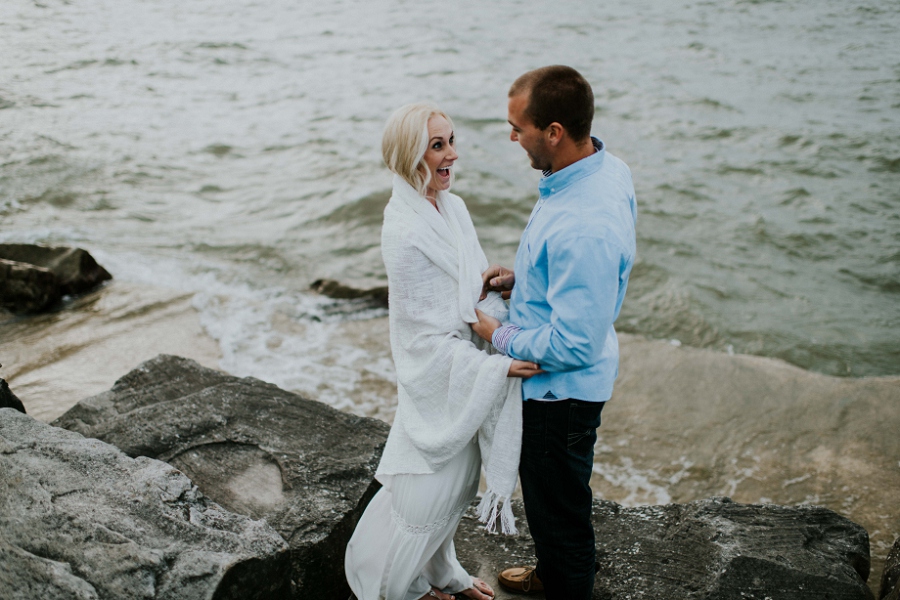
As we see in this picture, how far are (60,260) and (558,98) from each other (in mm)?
5986

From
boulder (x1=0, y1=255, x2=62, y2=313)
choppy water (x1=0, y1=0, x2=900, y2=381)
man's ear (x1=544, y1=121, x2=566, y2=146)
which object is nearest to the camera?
man's ear (x1=544, y1=121, x2=566, y2=146)

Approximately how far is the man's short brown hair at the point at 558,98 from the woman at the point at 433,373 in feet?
1.06

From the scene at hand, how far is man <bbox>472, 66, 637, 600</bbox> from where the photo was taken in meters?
2.32

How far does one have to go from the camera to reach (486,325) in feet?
8.72

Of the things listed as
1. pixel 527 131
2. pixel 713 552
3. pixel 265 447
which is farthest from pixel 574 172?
pixel 265 447

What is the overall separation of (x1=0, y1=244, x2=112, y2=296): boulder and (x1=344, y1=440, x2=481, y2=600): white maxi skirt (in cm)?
501

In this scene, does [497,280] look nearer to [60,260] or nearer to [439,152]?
[439,152]

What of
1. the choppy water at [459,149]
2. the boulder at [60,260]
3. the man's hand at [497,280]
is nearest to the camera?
the man's hand at [497,280]

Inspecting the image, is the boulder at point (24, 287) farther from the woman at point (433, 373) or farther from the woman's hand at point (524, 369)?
the woman's hand at point (524, 369)

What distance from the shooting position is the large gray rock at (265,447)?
10.1 feet

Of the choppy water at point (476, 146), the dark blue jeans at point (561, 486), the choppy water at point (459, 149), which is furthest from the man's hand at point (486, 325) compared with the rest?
the choppy water at point (476, 146)

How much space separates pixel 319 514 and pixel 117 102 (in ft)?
40.7

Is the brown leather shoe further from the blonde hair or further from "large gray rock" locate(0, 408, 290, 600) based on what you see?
the blonde hair

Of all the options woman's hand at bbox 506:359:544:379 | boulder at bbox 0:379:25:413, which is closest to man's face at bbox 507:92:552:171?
woman's hand at bbox 506:359:544:379
